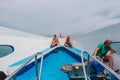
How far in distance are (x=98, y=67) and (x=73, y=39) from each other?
303 inches

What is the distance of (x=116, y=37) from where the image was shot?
9.55m

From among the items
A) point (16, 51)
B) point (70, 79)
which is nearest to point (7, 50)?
point (16, 51)

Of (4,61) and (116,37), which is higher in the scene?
(116,37)

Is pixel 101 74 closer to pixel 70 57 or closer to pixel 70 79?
pixel 70 79

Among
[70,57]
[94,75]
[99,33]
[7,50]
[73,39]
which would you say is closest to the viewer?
[94,75]

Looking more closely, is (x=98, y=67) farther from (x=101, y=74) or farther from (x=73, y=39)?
(x=73, y=39)

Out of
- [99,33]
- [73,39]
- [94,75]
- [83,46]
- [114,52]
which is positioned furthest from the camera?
[73,39]

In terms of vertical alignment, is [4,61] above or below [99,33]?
below

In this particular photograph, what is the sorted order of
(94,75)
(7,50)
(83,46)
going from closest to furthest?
(94,75)
(7,50)
(83,46)

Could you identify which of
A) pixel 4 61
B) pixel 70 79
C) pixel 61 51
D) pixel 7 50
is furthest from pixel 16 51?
pixel 70 79

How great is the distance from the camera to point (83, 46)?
12.3 meters

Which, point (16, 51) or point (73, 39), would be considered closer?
point (16, 51)

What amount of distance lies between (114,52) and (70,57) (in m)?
1.44

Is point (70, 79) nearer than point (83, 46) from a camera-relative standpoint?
Yes
